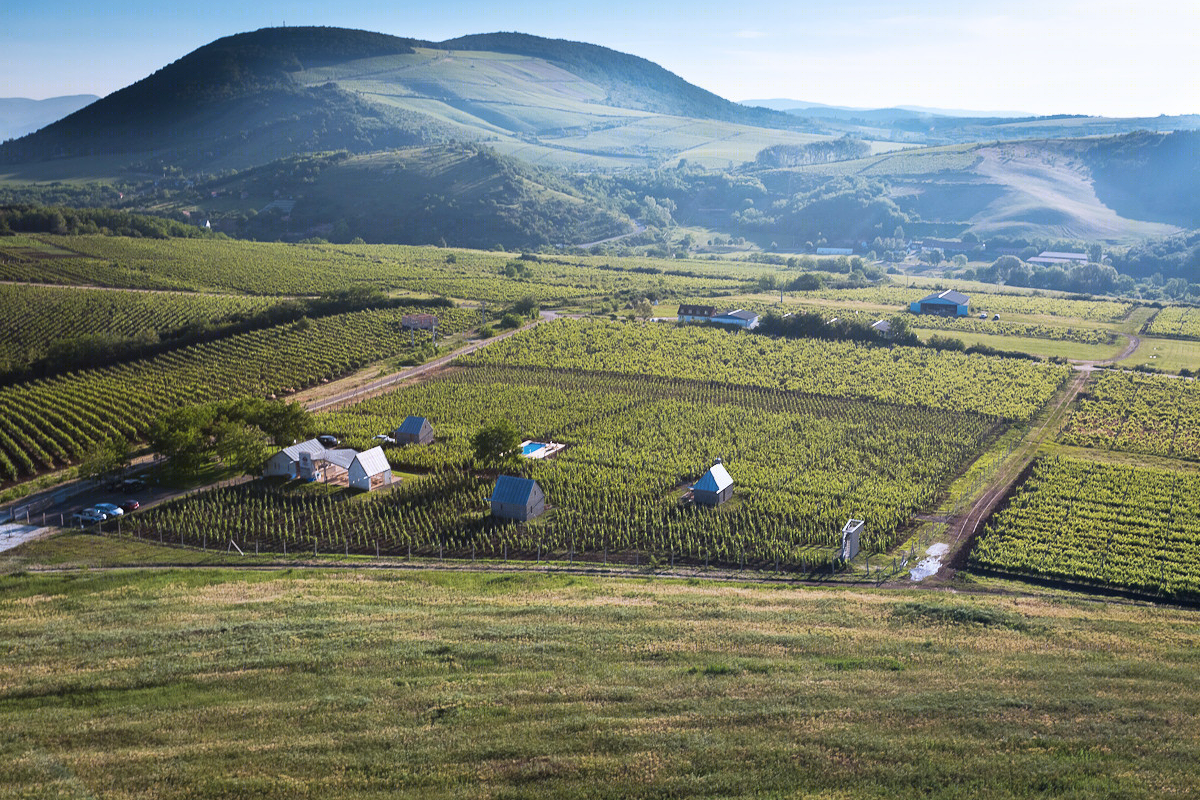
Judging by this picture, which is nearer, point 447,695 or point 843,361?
point 447,695

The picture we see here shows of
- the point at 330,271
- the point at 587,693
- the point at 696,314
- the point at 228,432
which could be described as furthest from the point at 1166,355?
the point at 330,271

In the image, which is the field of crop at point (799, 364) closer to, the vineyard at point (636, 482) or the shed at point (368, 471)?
the vineyard at point (636, 482)

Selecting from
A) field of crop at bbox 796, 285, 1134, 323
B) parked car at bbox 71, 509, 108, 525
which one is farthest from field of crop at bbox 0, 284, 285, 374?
field of crop at bbox 796, 285, 1134, 323

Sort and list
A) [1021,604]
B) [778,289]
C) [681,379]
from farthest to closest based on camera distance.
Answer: [778,289], [681,379], [1021,604]

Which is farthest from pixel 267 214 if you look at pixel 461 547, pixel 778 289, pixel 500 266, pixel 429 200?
pixel 461 547

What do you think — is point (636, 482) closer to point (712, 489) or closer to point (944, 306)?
point (712, 489)

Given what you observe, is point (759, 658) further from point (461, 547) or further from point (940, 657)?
point (461, 547)
